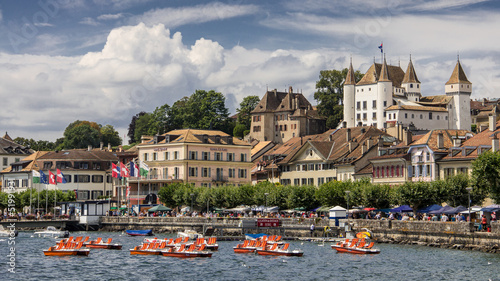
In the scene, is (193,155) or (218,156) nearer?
(193,155)

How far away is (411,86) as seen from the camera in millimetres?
175750

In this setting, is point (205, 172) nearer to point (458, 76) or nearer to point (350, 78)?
point (350, 78)

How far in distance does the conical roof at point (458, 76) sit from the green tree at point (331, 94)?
18439mm

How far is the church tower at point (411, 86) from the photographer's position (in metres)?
176

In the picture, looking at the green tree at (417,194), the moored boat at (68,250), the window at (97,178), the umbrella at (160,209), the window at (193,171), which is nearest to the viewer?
the moored boat at (68,250)

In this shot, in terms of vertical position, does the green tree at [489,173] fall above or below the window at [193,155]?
below

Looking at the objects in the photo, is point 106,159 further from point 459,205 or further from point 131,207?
point 459,205

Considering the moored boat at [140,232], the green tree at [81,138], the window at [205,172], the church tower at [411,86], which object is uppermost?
the church tower at [411,86]

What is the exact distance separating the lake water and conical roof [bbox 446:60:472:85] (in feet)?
353

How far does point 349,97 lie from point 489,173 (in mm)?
102663

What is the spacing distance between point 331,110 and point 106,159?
57.6m

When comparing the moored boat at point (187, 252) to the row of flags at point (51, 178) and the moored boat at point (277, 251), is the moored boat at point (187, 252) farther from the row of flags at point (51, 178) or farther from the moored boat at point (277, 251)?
the row of flags at point (51, 178)

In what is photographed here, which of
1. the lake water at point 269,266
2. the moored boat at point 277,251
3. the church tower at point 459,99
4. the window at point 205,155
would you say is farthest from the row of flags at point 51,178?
the church tower at point 459,99

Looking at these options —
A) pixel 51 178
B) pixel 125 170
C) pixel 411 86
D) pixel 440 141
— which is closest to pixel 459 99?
pixel 411 86
